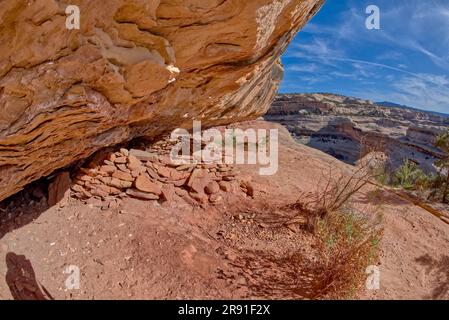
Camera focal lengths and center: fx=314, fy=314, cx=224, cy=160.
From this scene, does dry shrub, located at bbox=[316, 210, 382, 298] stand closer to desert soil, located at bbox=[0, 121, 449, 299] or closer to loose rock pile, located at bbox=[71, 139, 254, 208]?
desert soil, located at bbox=[0, 121, 449, 299]

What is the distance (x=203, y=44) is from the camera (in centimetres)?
363

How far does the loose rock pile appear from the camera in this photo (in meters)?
4.75

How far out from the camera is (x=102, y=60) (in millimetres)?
2986

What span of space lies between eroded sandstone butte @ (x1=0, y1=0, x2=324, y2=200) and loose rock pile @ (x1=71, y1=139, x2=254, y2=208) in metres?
0.58

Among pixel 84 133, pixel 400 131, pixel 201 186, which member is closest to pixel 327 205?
pixel 201 186

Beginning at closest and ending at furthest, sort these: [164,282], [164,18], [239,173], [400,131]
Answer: [164,18]
[164,282]
[239,173]
[400,131]

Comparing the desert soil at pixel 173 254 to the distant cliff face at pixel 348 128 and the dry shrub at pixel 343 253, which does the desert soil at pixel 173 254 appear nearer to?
the dry shrub at pixel 343 253

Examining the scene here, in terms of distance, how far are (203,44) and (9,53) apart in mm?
1913

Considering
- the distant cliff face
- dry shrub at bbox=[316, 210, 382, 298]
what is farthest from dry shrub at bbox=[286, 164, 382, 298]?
the distant cliff face

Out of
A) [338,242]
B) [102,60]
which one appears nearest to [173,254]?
[102,60]

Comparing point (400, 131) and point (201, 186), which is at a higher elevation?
point (400, 131)

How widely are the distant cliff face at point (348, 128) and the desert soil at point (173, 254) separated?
18.4 meters

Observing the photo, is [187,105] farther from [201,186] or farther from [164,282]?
[164,282]

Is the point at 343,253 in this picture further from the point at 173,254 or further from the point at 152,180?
the point at 152,180
